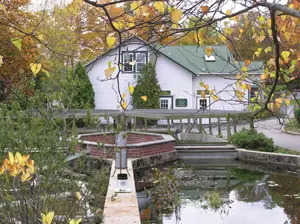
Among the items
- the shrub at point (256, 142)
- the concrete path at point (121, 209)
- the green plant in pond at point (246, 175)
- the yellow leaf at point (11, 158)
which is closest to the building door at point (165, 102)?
the shrub at point (256, 142)

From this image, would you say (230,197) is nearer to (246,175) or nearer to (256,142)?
(246,175)

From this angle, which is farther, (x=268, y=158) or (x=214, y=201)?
(x=268, y=158)

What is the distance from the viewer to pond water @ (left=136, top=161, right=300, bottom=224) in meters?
9.02

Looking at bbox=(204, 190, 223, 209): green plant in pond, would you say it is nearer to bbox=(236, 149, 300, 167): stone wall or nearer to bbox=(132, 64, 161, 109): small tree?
bbox=(236, 149, 300, 167): stone wall

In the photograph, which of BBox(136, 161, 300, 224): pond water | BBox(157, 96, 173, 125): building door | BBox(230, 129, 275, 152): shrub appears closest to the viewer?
BBox(136, 161, 300, 224): pond water

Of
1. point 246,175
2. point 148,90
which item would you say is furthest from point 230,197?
point 148,90

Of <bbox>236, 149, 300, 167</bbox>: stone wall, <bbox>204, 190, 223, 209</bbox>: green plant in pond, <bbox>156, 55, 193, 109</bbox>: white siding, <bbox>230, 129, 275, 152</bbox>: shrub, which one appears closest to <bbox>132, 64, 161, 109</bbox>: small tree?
<bbox>156, 55, 193, 109</bbox>: white siding

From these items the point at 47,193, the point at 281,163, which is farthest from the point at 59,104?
the point at 281,163

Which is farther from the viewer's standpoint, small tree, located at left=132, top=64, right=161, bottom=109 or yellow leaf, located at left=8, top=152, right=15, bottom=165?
small tree, located at left=132, top=64, right=161, bottom=109

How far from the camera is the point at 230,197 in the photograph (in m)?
10.8

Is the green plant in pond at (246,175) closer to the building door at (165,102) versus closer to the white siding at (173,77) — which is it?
the white siding at (173,77)

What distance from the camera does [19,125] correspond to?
199 inches

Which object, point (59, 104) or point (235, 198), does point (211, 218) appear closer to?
point (235, 198)

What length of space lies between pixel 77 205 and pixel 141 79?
79.0 feet
